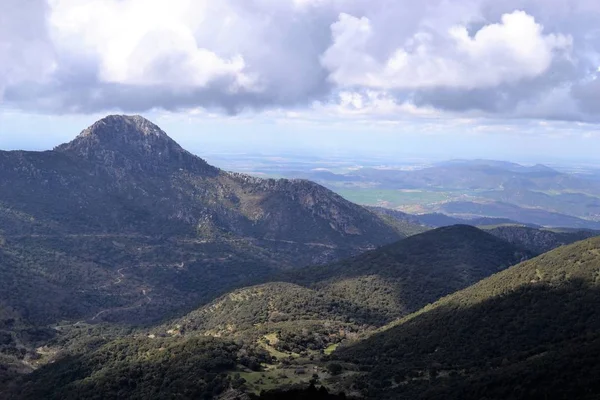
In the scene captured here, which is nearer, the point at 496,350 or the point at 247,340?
the point at 496,350

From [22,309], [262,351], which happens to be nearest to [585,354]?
[262,351]

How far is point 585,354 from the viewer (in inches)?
2822

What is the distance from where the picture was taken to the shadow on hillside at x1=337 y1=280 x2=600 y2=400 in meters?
69.4

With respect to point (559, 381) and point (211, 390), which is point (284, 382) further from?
point (559, 381)

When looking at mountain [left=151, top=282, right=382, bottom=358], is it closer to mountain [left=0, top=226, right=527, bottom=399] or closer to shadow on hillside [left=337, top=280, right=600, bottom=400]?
mountain [left=0, top=226, right=527, bottom=399]

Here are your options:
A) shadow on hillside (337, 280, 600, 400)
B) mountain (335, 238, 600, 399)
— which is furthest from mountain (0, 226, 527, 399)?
mountain (335, 238, 600, 399)

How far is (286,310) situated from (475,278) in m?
70.1

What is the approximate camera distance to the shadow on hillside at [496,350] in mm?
69375

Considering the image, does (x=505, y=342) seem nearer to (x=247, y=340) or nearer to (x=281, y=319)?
(x=247, y=340)

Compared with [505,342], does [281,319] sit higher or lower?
lower

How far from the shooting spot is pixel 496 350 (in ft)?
326

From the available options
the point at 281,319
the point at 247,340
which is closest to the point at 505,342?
the point at 247,340

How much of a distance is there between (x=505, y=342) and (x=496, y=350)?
2620mm

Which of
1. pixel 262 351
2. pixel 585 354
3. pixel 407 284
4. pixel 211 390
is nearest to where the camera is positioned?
pixel 585 354
